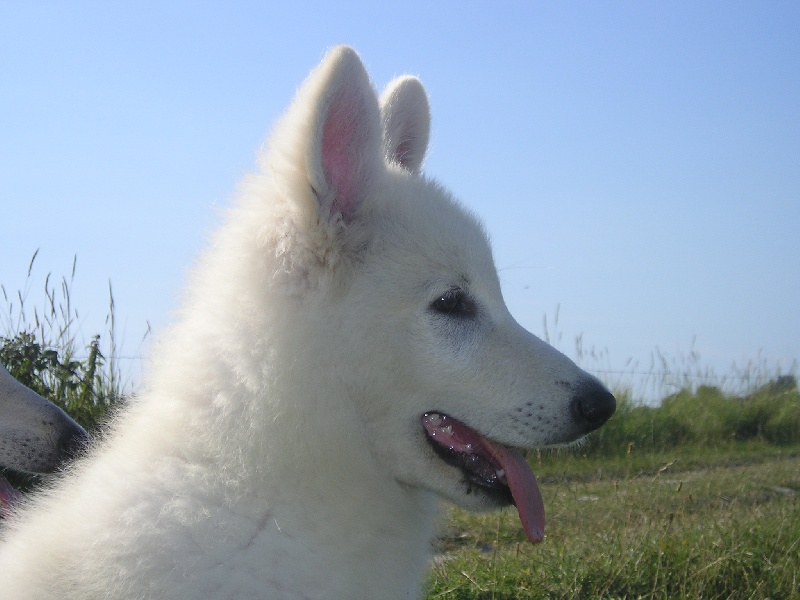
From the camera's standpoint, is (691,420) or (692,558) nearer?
(692,558)

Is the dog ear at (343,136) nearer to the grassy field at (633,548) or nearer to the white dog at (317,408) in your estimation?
the white dog at (317,408)

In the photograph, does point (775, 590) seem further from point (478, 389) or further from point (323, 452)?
point (323, 452)

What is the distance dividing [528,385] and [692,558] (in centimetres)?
205

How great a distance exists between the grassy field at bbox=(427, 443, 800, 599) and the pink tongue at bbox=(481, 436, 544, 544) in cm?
102

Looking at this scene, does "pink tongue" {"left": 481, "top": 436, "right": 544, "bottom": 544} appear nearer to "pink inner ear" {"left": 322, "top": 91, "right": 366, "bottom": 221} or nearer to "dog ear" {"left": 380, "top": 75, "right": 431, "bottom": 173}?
"pink inner ear" {"left": 322, "top": 91, "right": 366, "bottom": 221}

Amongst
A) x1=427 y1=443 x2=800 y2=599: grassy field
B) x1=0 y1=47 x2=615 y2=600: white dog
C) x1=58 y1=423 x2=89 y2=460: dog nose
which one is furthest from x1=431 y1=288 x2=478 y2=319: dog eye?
x1=58 y1=423 x2=89 y2=460: dog nose

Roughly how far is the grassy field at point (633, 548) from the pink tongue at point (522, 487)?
3.35 feet

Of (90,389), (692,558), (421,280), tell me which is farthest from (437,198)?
(90,389)

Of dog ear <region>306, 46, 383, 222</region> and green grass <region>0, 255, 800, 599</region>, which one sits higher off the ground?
dog ear <region>306, 46, 383, 222</region>

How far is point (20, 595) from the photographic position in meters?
2.26

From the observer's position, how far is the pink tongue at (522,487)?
2611 mm

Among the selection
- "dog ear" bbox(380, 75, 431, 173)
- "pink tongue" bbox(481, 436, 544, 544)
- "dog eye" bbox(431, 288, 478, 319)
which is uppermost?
"dog ear" bbox(380, 75, 431, 173)

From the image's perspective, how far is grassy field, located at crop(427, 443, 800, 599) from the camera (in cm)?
388

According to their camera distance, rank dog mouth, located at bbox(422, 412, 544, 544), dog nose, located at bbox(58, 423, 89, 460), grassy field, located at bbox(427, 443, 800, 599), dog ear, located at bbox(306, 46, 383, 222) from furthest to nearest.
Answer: dog nose, located at bbox(58, 423, 89, 460) < grassy field, located at bbox(427, 443, 800, 599) < dog mouth, located at bbox(422, 412, 544, 544) < dog ear, located at bbox(306, 46, 383, 222)
